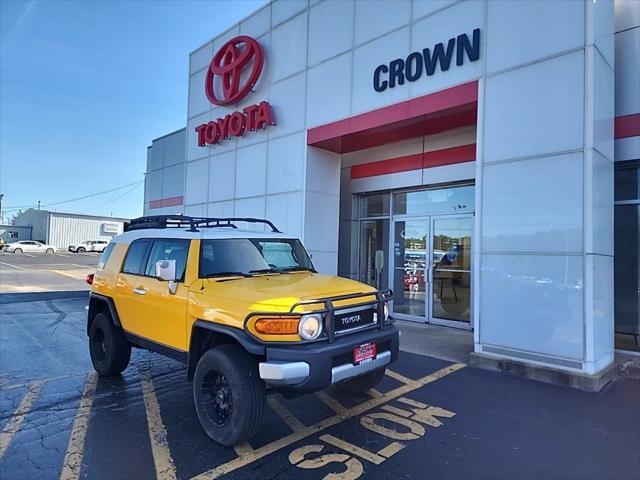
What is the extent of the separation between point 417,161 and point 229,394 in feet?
25.0

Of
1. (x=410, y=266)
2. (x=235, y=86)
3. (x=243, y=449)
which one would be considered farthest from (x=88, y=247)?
(x=243, y=449)

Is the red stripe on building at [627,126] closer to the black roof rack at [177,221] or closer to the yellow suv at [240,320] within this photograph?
the yellow suv at [240,320]

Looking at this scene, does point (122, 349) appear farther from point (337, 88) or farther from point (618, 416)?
point (337, 88)

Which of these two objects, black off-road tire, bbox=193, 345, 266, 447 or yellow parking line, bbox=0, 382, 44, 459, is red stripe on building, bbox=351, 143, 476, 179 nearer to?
black off-road tire, bbox=193, 345, 266, 447

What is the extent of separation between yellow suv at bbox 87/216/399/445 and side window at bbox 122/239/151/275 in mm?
20

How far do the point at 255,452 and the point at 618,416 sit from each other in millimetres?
3877

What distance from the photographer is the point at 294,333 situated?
3.66m

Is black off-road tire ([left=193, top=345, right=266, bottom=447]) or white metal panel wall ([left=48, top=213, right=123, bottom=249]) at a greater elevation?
white metal panel wall ([left=48, top=213, right=123, bottom=249])

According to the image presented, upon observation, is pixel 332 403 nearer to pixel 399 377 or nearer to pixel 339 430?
pixel 339 430

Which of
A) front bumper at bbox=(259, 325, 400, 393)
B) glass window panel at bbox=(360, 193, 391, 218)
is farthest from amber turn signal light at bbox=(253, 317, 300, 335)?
glass window panel at bbox=(360, 193, 391, 218)

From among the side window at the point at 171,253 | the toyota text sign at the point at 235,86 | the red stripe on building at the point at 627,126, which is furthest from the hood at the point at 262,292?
the toyota text sign at the point at 235,86

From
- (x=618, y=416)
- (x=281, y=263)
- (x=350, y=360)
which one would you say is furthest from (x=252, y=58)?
(x=618, y=416)

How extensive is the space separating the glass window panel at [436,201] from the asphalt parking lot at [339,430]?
419cm

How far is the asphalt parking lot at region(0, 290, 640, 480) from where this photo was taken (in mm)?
3461
